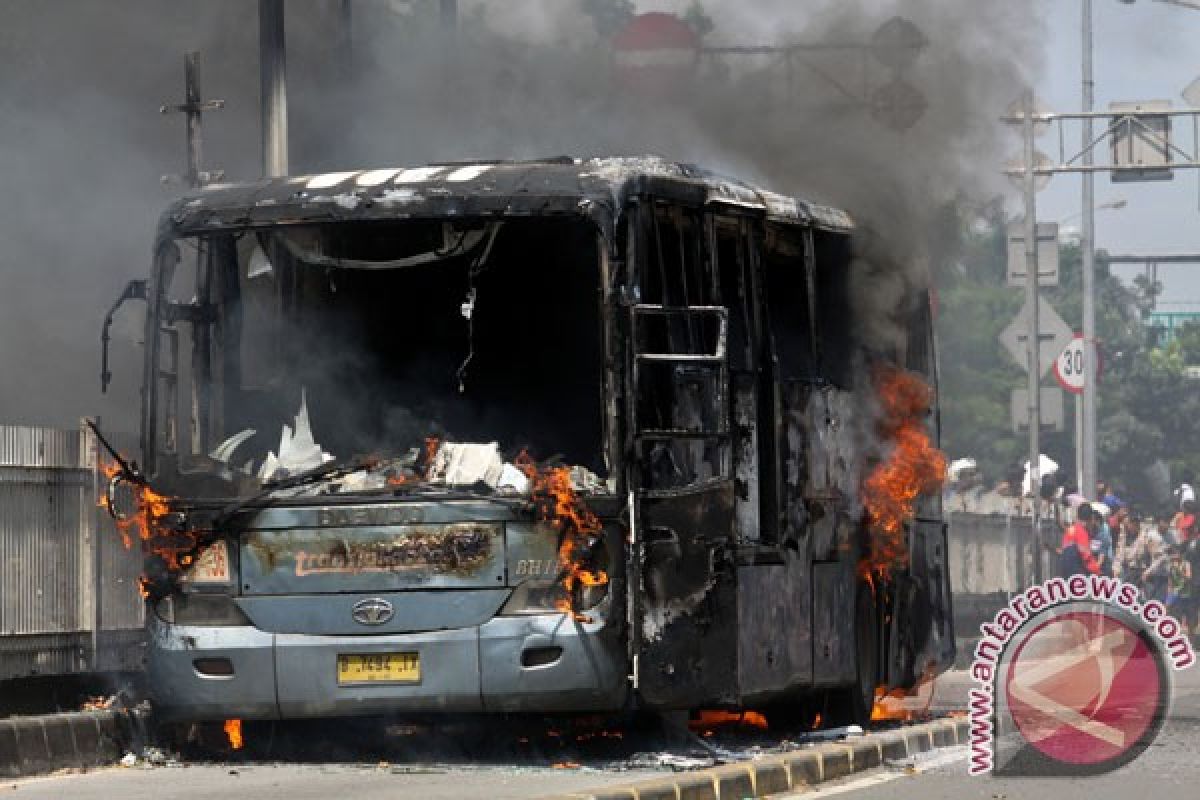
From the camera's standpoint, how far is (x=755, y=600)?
1445 cm

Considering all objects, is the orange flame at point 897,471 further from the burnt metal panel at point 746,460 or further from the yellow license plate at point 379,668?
the yellow license plate at point 379,668

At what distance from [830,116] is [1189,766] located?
670 cm

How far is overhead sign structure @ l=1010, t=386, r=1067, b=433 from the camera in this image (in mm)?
37312

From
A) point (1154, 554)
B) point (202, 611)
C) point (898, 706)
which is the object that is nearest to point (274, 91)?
point (898, 706)

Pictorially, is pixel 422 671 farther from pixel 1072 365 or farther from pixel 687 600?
pixel 1072 365

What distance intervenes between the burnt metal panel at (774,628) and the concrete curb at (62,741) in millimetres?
3173

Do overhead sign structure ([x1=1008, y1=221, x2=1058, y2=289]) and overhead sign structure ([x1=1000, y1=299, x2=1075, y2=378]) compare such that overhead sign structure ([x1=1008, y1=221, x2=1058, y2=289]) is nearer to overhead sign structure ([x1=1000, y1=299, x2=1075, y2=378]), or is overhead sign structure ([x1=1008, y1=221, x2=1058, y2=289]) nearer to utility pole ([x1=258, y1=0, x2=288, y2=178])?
overhead sign structure ([x1=1000, y1=299, x2=1075, y2=378])

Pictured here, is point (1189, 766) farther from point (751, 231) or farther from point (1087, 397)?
point (1087, 397)

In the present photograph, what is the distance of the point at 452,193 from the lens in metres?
13.9

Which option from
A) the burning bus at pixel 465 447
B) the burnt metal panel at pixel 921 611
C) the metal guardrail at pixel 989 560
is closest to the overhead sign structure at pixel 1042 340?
the metal guardrail at pixel 989 560

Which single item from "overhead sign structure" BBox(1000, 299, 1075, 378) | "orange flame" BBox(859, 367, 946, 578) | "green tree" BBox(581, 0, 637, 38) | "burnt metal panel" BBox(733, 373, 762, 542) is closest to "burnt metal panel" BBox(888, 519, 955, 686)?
"orange flame" BBox(859, 367, 946, 578)

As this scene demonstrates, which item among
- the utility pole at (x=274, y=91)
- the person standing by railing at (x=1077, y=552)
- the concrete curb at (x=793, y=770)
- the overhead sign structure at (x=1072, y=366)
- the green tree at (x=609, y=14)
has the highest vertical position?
the green tree at (x=609, y=14)

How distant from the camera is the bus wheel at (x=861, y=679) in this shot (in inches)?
647

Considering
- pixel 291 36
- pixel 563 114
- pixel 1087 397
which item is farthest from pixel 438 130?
pixel 1087 397
